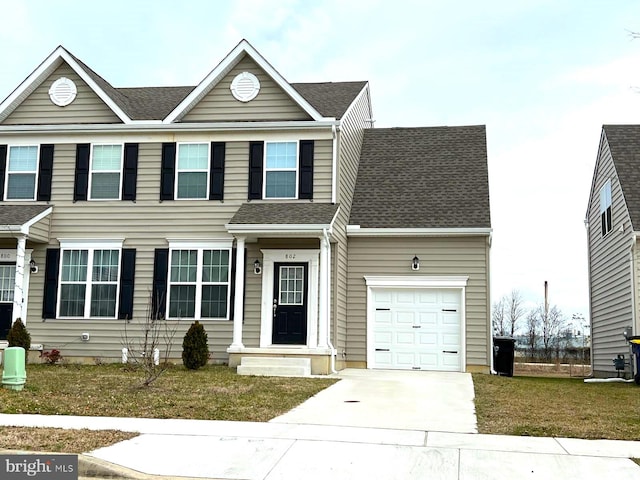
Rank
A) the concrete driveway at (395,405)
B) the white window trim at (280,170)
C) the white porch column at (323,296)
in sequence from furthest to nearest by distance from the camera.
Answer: the white window trim at (280,170) → the white porch column at (323,296) → the concrete driveway at (395,405)

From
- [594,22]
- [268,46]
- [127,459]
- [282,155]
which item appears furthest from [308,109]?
[127,459]

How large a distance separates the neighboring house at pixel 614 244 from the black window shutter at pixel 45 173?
13.9 m

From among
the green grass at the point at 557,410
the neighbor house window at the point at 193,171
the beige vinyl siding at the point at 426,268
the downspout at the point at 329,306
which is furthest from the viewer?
the beige vinyl siding at the point at 426,268

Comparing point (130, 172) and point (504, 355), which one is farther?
point (504, 355)

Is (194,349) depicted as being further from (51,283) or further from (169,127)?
(169,127)

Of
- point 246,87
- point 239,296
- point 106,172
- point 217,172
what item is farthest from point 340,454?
point 106,172

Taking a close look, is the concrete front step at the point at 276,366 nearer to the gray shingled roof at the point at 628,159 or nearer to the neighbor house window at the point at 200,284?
the neighbor house window at the point at 200,284

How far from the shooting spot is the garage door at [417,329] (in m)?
17.9

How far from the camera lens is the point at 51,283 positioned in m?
17.6

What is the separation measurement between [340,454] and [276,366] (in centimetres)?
812

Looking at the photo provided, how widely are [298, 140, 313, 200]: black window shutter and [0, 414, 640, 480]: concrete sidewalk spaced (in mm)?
9078

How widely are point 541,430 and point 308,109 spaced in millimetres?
10395

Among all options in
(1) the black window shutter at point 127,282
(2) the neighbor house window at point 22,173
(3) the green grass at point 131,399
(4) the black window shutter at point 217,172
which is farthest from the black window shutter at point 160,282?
(2) the neighbor house window at point 22,173

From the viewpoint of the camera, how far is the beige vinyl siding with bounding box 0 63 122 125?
59.0 feet
